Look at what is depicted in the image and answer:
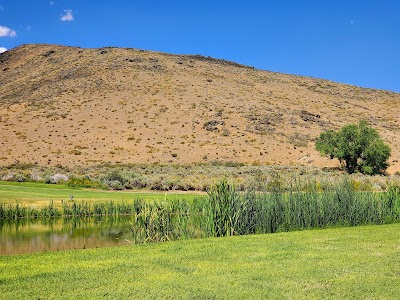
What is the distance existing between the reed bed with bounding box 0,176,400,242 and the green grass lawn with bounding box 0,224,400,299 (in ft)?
6.39

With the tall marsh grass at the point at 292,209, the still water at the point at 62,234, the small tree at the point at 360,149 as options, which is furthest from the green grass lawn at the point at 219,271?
the small tree at the point at 360,149

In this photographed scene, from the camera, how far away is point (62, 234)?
62.8ft

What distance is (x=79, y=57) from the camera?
91.6 metres

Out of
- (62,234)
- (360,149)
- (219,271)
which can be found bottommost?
(62,234)

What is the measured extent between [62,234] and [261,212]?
8.19 metres

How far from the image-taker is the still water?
16.8 meters

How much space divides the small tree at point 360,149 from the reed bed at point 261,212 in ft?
106

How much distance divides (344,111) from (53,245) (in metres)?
67.5

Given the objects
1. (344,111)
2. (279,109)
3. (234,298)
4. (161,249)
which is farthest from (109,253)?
(344,111)

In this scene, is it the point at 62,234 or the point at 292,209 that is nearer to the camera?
the point at 292,209

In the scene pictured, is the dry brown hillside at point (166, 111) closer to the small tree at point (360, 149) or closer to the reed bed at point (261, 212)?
the small tree at point (360, 149)

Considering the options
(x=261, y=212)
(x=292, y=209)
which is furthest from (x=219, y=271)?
(x=292, y=209)

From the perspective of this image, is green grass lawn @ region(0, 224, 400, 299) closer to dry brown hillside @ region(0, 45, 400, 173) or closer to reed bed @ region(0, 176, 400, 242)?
reed bed @ region(0, 176, 400, 242)

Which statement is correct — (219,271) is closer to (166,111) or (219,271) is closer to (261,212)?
(261,212)
